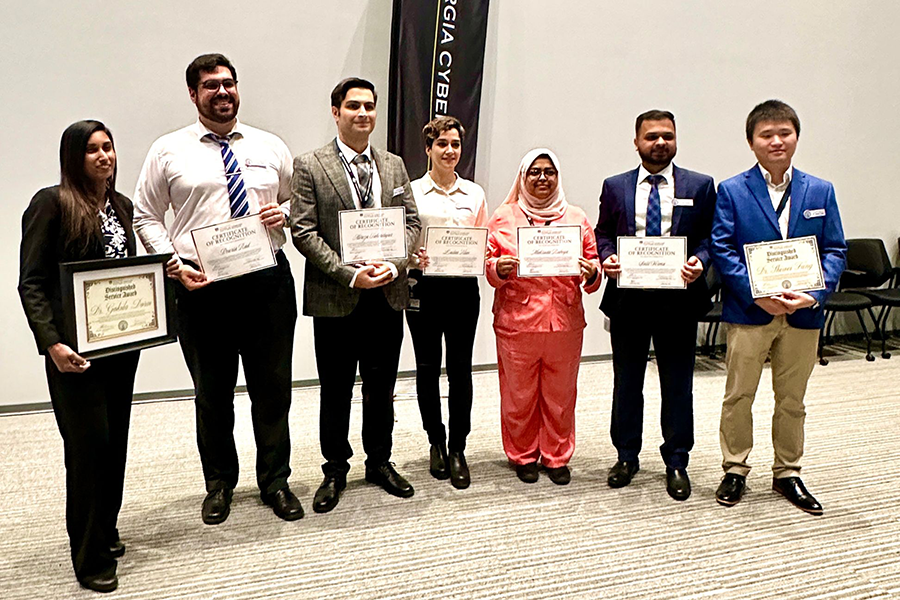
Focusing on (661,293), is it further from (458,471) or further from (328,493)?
(328,493)

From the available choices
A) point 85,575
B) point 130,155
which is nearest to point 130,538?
point 85,575

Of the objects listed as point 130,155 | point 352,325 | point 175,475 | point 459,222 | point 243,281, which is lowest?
point 175,475

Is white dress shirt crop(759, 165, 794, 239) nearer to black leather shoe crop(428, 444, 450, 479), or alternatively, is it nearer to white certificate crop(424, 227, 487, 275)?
white certificate crop(424, 227, 487, 275)

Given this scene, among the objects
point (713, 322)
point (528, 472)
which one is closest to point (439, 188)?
point (528, 472)

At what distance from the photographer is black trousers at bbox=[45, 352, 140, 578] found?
83.4 inches

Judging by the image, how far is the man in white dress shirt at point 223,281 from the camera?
249 cm

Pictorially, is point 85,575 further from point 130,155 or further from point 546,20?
point 546,20

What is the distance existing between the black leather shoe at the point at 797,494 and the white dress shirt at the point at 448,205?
73.3 inches

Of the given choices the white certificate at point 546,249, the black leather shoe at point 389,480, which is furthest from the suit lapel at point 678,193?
the black leather shoe at point 389,480

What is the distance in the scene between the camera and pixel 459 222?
299 cm

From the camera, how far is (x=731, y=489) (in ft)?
9.31

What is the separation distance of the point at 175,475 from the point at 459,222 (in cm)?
201

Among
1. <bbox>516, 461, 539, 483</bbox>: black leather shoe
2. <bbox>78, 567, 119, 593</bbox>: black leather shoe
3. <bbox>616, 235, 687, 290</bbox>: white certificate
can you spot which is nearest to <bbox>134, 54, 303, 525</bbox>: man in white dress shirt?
<bbox>78, 567, 119, 593</bbox>: black leather shoe

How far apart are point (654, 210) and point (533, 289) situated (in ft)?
2.15
